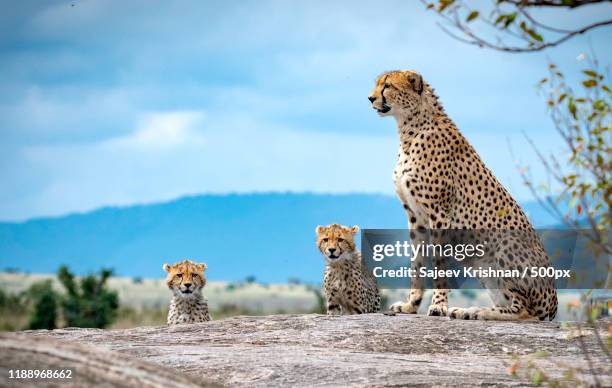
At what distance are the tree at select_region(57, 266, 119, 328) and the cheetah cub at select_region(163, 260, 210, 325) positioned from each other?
17097 mm

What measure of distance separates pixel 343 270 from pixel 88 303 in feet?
61.9

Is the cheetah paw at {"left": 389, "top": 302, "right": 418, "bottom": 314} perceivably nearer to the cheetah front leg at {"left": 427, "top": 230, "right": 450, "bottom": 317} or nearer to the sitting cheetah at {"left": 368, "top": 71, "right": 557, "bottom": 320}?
the sitting cheetah at {"left": 368, "top": 71, "right": 557, "bottom": 320}

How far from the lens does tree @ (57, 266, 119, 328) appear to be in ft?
93.6

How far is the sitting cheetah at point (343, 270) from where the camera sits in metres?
10.7

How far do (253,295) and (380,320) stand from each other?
1944 inches

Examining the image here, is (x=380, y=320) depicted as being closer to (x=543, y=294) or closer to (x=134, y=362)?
(x=543, y=294)

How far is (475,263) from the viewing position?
30.5 feet

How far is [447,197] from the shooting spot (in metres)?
9.24

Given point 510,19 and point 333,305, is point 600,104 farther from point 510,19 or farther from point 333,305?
point 333,305

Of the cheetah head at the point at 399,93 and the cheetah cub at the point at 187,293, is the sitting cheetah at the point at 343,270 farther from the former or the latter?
the cheetah head at the point at 399,93

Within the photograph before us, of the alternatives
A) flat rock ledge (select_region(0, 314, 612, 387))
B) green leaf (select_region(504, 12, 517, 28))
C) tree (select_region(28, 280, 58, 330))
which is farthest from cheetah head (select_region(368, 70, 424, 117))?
tree (select_region(28, 280, 58, 330))

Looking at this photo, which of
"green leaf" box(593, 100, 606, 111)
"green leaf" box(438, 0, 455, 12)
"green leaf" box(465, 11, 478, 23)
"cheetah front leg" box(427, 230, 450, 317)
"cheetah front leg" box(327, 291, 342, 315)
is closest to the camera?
"green leaf" box(465, 11, 478, 23)

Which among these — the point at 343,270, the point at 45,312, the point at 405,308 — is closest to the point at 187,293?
the point at 343,270

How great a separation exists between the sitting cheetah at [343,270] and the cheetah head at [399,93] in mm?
1646
